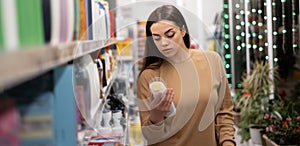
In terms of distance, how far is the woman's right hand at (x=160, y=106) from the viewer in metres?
2.10

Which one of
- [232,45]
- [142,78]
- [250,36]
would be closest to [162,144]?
[142,78]

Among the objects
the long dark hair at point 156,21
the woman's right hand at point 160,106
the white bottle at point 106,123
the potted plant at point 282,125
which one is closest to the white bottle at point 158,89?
the woman's right hand at point 160,106

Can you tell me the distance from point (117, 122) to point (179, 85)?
2.30ft

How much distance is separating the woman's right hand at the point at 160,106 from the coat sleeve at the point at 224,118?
274 mm

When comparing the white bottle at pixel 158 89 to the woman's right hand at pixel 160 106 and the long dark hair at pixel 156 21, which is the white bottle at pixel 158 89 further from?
the long dark hair at pixel 156 21

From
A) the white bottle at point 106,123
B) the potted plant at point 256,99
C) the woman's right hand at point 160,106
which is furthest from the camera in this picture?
the potted plant at point 256,99

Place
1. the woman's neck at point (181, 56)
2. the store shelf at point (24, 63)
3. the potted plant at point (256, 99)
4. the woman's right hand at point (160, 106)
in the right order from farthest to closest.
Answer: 1. the potted plant at point (256, 99)
2. the woman's neck at point (181, 56)
3. the woman's right hand at point (160, 106)
4. the store shelf at point (24, 63)

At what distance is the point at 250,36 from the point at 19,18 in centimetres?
258

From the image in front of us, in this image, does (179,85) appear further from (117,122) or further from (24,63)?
(24,63)

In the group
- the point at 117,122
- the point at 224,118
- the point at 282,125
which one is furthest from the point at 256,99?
the point at 224,118

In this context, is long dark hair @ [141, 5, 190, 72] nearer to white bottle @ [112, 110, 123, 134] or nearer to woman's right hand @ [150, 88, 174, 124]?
woman's right hand @ [150, 88, 174, 124]

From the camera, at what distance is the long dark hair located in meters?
2.18

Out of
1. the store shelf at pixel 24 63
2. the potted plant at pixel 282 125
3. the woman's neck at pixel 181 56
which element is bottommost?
the potted plant at pixel 282 125

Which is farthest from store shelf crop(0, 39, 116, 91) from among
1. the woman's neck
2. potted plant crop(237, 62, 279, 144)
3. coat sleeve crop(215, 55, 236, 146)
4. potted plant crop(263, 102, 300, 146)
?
potted plant crop(237, 62, 279, 144)
